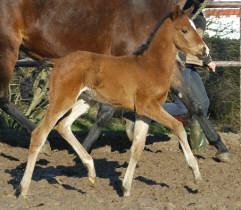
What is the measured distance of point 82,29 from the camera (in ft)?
18.7

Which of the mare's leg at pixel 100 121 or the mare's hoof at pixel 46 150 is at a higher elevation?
the mare's leg at pixel 100 121

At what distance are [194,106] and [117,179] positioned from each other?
1.33 meters

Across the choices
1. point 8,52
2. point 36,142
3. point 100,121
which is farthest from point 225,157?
point 8,52

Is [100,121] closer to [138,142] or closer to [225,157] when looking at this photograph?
[225,157]

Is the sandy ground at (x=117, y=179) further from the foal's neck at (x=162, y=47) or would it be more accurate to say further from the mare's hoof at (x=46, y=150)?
the foal's neck at (x=162, y=47)

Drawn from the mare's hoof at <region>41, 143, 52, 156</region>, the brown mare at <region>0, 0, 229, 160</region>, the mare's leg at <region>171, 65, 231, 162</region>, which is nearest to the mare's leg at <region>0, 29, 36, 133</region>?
the brown mare at <region>0, 0, 229, 160</region>

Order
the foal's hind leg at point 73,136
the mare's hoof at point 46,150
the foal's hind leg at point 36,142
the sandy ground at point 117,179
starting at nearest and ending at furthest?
the sandy ground at point 117,179, the foal's hind leg at point 36,142, the foal's hind leg at point 73,136, the mare's hoof at point 46,150

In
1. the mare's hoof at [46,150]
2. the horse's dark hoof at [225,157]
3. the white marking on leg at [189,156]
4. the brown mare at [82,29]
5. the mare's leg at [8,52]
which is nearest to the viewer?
the white marking on leg at [189,156]

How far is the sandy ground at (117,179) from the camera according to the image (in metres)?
4.02

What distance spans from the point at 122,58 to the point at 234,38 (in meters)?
4.31

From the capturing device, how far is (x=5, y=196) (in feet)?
13.9

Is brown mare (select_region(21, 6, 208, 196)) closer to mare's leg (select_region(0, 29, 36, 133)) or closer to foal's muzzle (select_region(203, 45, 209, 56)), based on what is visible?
foal's muzzle (select_region(203, 45, 209, 56))

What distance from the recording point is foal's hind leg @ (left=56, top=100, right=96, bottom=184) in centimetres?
442

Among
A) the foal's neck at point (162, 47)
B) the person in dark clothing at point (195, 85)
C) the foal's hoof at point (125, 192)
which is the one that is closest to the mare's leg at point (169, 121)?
the foal's neck at point (162, 47)
